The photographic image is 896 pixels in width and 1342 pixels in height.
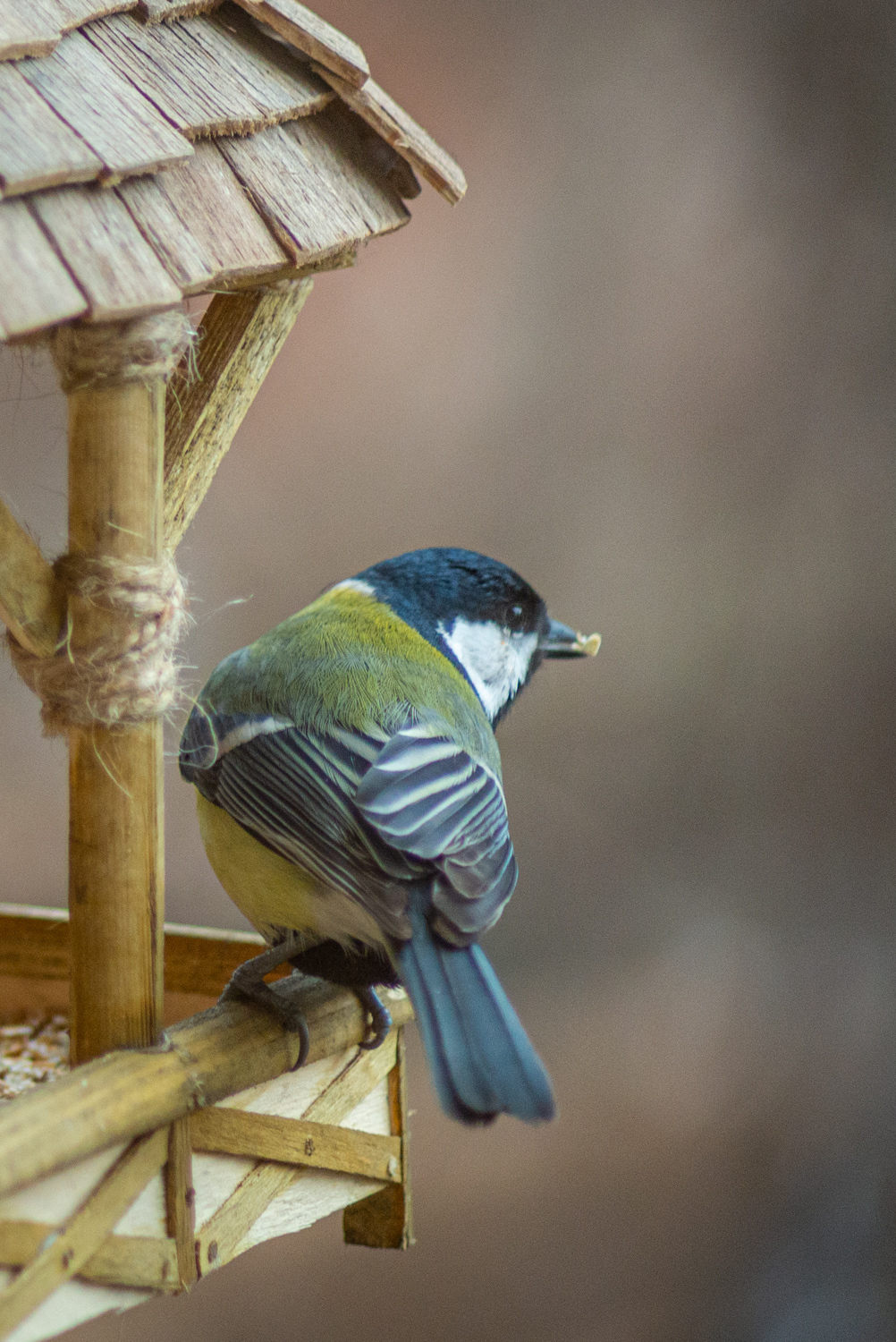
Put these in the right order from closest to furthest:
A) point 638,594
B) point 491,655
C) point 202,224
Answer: point 202,224
point 491,655
point 638,594

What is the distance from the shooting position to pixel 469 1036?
684 mm

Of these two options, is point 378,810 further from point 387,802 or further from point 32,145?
point 32,145

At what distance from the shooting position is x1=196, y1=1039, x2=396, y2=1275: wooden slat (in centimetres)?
75

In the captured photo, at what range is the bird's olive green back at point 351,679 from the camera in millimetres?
840

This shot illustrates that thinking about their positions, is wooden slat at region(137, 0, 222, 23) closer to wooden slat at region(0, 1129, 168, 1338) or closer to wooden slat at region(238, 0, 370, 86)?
wooden slat at region(238, 0, 370, 86)

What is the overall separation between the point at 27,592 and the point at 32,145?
23 cm

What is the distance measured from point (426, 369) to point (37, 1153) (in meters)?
1.28

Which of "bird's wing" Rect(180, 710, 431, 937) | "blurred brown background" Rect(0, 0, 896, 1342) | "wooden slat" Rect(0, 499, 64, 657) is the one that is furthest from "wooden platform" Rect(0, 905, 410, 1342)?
"blurred brown background" Rect(0, 0, 896, 1342)

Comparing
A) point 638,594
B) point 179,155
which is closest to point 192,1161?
point 179,155

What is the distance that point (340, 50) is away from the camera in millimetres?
800

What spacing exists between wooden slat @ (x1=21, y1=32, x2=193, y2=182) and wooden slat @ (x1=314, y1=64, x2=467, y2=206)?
0.54 ft

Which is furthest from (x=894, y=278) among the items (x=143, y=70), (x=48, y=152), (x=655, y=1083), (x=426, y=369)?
(x=48, y=152)

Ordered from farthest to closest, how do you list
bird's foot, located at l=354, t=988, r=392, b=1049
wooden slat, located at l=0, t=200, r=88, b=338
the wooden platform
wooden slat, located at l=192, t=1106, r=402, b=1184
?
bird's foot, located at l=354, t=988, r=392, b=1049 < wooden slat, located at l=192, t=1106, r=402, b=1184 < the wooden platform < wooden slat, located at l=0, t=200, r=88, b=338

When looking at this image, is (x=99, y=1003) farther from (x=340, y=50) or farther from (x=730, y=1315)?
(x=730, y=1315)
